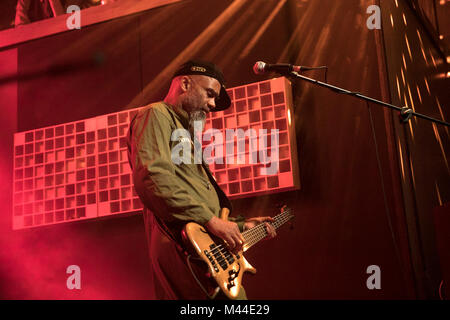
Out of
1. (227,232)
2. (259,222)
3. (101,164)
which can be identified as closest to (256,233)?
(259,222)

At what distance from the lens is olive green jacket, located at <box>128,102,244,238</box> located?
2.49 m

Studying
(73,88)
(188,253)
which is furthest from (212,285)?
(73,88)

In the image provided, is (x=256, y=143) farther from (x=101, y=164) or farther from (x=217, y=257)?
(x=217, y=257)

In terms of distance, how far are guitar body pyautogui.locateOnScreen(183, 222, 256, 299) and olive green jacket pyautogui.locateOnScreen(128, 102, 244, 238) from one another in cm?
6

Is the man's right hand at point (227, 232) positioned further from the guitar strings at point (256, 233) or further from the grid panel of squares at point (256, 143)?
the grid panel of squares at point (256, 143)

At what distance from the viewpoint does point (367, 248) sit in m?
3.41

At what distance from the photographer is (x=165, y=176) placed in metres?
2.52

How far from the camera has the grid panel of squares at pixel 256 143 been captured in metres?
3.64

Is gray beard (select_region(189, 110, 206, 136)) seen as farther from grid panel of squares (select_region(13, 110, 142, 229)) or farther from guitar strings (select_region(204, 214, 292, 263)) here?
grid panel of squares (select_region(13, 110, 142, 229))

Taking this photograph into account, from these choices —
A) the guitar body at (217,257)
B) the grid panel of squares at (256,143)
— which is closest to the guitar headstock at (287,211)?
the grid panel of squares at (256,143)

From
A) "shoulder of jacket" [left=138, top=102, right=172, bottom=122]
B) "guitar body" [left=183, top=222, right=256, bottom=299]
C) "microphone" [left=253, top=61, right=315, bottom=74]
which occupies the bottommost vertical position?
"guitar body" [left=183, top=222, right=256, bottom=299]

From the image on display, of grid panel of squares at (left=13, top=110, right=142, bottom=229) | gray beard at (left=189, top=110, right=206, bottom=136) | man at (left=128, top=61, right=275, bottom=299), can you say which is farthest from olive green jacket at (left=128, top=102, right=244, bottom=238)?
grid panel of squares at (left=13, top=110, right=142, bottom=229)

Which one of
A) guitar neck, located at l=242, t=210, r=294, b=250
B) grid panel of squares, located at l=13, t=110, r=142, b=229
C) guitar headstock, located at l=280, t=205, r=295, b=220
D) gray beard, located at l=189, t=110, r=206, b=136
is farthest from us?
grid panel of squares, located at l=13, t=110, r=142, b=229

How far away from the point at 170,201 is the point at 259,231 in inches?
27.2
